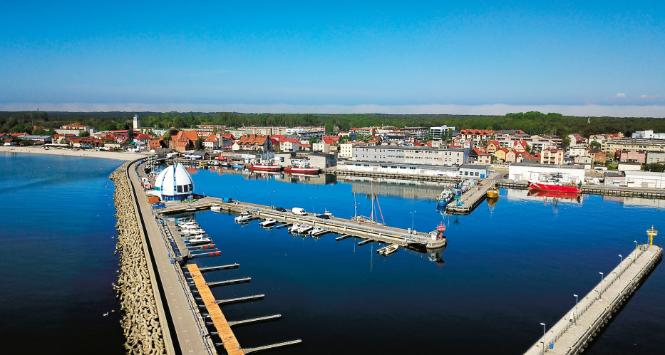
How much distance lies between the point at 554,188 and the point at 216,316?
3816cm

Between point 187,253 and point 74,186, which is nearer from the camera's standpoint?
point 187,253

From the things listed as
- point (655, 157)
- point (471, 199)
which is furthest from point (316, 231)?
point (655, 157)

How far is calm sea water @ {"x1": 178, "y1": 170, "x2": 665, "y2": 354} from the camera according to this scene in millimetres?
15531

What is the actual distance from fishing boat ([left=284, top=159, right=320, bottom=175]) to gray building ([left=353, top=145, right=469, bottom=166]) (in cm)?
738

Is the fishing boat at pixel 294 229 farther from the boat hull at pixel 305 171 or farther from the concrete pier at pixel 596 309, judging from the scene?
the boat hull at pixel 305 171

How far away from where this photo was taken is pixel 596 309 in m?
16.8

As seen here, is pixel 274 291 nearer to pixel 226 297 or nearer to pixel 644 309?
pixel 226 297

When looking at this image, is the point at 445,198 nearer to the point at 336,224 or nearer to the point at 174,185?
the point at 336,224

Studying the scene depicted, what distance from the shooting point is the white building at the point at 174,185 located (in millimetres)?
35375

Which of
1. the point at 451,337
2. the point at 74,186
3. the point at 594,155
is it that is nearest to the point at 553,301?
the point at 451,337

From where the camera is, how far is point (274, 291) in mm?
18938

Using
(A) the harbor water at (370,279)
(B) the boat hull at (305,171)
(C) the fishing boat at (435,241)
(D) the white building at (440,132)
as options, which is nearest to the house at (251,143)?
(B) the boat hull at (305,171)

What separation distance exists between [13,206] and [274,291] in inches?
1015

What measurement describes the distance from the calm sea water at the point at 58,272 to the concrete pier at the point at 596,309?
12365 mm
